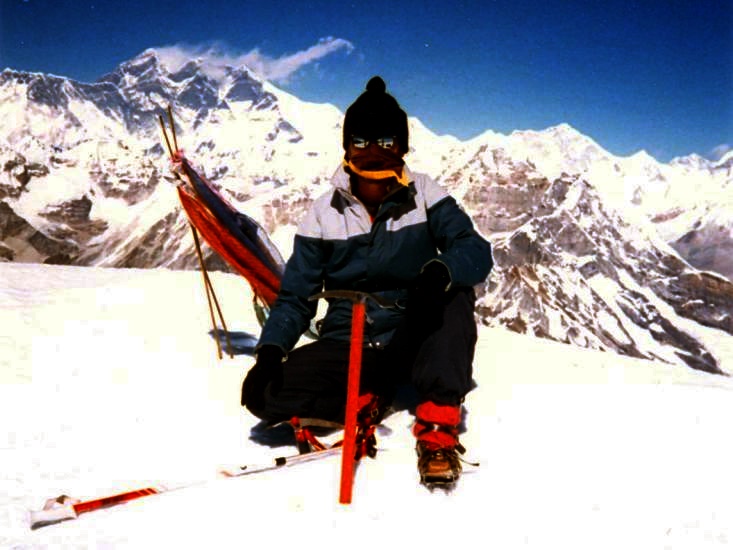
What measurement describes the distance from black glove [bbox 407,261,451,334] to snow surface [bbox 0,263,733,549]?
668 mm

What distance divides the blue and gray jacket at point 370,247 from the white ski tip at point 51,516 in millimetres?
1414

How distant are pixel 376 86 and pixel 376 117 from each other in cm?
31

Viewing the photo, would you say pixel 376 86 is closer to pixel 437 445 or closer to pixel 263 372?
pixel 263 372

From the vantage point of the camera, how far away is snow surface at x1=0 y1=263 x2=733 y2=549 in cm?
223

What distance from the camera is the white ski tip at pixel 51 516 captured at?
7.81ft

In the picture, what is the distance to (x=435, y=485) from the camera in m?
2.54

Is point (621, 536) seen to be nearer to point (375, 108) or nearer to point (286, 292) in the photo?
point (286, 292)

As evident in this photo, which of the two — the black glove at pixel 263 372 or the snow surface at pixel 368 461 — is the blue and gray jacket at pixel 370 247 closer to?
the black glove at pixel 263 372

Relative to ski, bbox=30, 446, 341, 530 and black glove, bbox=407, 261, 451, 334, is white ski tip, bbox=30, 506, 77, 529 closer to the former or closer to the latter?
ski, bbox=30, 446, 341, 530

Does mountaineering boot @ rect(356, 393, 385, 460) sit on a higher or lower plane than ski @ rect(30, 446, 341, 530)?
higher

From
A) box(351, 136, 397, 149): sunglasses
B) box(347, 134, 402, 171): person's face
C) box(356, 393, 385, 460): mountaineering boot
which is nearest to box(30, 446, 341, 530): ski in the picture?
box(356, 393, 385, 460): mountaineering boot

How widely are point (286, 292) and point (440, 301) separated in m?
0.99

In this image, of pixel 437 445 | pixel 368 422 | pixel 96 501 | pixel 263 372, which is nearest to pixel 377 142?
pixel 263 372

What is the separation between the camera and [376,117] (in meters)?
3.62
